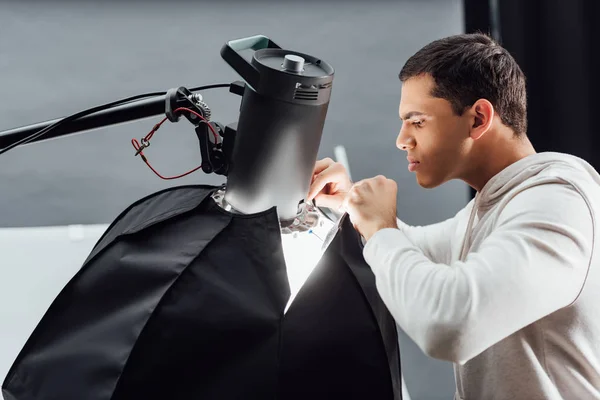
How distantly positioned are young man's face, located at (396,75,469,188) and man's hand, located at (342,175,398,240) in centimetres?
17

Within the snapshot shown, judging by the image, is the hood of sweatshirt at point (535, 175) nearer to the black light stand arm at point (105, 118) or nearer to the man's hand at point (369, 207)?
the man's hand at point (369, 207)

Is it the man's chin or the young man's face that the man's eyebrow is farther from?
the man's chin

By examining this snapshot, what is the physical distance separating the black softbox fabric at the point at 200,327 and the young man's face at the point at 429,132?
0.38 metres

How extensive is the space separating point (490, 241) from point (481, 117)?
28 centimetres

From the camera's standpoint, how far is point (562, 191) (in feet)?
3.40

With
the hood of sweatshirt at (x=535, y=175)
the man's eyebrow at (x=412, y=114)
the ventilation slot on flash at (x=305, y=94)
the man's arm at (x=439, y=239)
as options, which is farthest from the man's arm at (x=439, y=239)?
the ventilation slot on flash at (x=305, y=94)

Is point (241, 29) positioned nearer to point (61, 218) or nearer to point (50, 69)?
point (50, 69)

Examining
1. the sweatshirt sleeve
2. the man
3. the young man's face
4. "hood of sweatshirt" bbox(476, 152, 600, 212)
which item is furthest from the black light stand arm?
"hood of sweatshirt" bbox(476, 152, 600, 212)

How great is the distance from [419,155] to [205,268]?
0.49 m

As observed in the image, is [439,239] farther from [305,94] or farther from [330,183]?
[305,94]

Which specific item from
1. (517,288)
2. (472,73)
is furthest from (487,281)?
(472,73)

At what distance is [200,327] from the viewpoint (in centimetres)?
80

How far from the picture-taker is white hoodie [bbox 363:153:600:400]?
0.94 m

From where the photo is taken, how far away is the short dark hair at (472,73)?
117 cm
